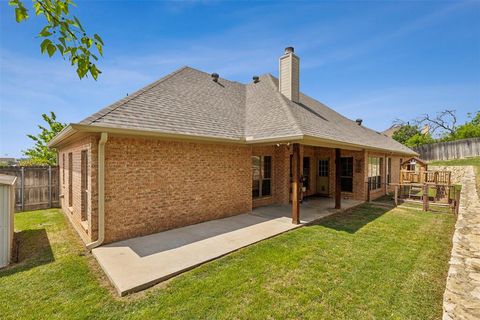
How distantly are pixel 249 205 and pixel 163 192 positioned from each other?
3809mm

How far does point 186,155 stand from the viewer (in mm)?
7176

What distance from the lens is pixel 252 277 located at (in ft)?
14.0

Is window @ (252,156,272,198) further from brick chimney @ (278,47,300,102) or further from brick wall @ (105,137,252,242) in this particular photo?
brick chimney @ (278,47,300,102)

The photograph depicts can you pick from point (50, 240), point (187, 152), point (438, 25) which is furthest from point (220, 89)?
point (438, 25)

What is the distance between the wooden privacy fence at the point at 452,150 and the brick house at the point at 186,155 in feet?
70.3

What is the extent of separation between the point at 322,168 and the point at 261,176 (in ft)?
16.8

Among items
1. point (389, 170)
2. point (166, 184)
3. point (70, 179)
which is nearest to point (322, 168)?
point (389, 170)

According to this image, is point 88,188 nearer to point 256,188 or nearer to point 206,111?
point 206,111

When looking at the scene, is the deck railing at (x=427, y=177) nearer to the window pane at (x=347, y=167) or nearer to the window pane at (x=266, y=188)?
the window pane at (x=347, y=167)

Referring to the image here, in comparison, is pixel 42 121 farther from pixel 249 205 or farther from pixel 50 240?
pixel 249 205

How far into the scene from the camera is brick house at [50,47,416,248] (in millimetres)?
5734

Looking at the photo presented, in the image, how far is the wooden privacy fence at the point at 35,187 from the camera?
33.5ft

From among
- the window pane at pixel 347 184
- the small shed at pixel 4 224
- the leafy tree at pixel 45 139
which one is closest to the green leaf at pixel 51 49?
the small shed at pixel 4 224

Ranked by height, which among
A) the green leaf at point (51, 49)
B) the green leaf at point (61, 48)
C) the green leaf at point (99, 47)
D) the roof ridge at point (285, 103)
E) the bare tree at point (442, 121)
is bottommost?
the green leaf at point (51, 49)
